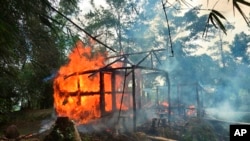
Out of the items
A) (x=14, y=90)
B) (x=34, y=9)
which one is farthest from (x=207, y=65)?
(x=34, y=9)

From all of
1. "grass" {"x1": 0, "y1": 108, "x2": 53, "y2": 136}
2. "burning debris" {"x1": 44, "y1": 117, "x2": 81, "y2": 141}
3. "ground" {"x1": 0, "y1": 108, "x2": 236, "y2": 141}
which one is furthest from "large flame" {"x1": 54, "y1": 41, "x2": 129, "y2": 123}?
"burning debris" {"x1": 44, "y1": 117, "x2": 81, "y2": 141}

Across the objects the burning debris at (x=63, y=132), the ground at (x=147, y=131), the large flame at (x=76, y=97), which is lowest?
the ground at (x=147, y=131)

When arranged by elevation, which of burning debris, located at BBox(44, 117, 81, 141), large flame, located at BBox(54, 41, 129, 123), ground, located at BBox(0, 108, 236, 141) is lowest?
ground, located at BBox(0, 108, 236, 141)

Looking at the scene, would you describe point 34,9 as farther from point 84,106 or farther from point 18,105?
point 18,105

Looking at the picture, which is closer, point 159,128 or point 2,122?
point 159,128

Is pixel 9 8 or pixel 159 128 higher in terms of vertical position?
pixel 9 8

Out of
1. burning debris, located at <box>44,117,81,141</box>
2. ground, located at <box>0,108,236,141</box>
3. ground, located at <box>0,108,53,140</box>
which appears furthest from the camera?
ground, located at <box>0,108,53,140</box>

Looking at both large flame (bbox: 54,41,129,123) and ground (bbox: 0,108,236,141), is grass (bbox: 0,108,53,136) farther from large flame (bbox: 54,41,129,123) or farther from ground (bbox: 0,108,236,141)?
large flame (bbox: 54,41,129,123)

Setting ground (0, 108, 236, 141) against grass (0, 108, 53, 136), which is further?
grass (0, 108, 53, 136)

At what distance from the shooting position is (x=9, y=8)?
4094mm

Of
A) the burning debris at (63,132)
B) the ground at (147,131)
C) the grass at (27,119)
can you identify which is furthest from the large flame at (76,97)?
the burning debris at (63,132)

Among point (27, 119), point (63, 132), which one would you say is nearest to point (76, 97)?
point (63, 132)

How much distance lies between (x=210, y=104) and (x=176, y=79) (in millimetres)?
5578

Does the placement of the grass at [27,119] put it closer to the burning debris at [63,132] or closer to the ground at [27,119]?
the ground at [27,119]
